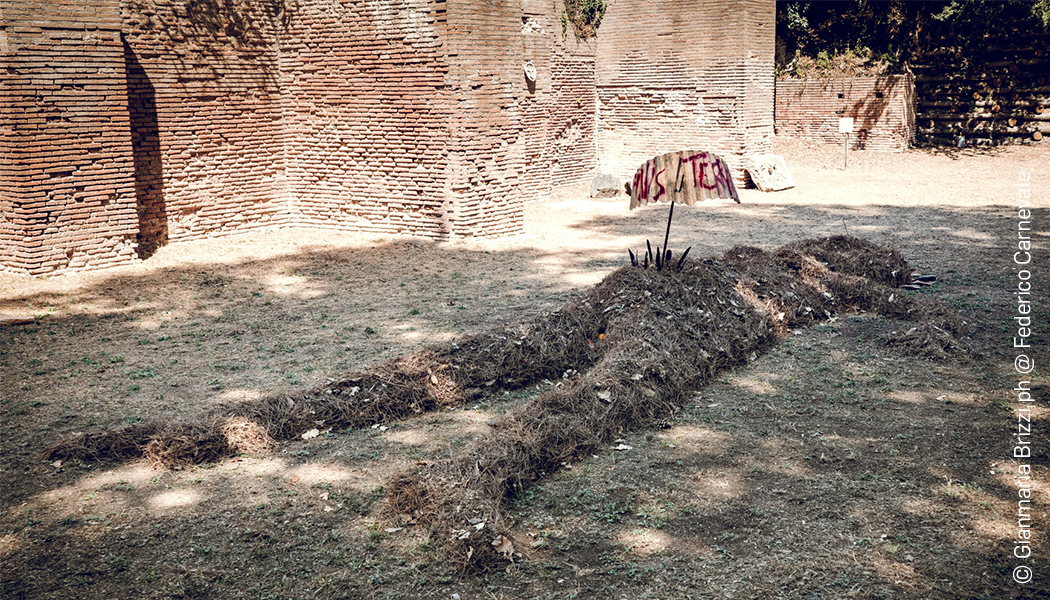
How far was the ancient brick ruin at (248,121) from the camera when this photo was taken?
31.9 ft

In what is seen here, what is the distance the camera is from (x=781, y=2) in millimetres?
22641

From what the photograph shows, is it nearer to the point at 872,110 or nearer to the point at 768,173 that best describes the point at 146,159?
the point at 768,173

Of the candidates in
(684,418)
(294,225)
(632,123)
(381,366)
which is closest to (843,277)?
(684,418)

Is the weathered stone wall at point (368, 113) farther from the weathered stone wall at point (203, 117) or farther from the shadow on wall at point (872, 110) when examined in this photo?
the shadow on wall at point (872, 110)

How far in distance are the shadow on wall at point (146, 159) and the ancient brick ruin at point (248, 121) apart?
0.02 metres

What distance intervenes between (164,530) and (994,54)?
23419 millimetres

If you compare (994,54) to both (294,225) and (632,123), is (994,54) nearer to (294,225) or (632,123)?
(632,123)

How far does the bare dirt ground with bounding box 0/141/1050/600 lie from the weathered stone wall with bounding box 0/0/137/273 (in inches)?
27.1

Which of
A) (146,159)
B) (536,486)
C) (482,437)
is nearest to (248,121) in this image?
(146,159)

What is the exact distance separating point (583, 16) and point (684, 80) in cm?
270

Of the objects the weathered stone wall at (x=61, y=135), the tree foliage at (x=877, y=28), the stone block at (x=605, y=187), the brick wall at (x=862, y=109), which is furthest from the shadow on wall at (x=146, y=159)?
the tree foliage at (x=877, y=28)

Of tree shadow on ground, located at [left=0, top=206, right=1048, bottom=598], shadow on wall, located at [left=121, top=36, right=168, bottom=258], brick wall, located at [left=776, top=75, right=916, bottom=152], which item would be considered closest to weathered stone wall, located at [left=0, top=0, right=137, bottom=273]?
shadow on wall, located at [left=121, top=36, right=168, bottom=258]

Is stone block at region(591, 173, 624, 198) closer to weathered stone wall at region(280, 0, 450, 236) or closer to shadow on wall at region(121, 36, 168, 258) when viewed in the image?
weathered stone wall at region(280, 0, 450, 236)

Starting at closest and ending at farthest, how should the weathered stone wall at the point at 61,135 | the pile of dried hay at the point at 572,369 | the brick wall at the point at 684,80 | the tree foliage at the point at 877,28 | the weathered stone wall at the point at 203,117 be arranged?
the pile of dried hay at the point at 572,369, the weathered stone wall at the point at 61,135, the weathered stone wall at the point at 203,117, the brick wall at the point at 684,80, the tree foliage at the point at 877,28
